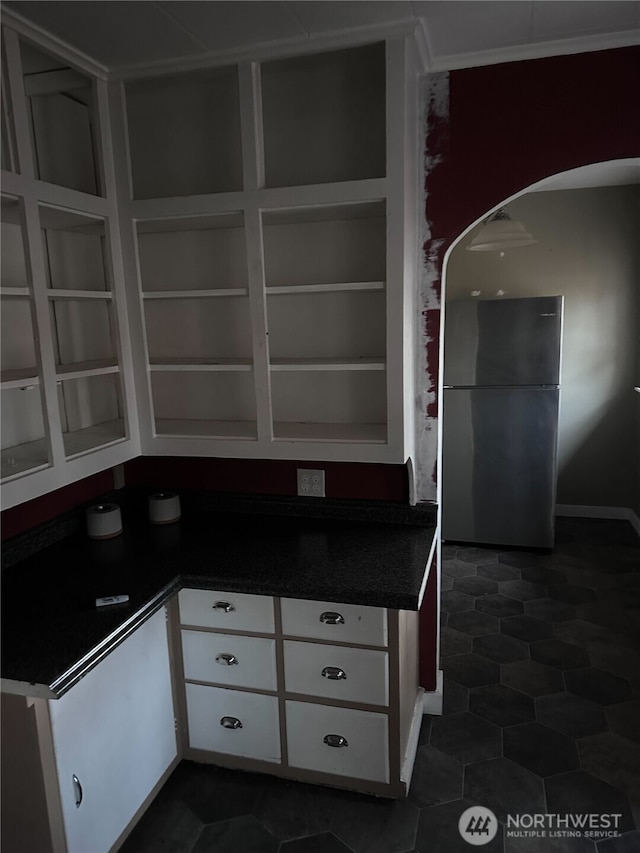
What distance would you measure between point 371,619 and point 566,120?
1.73m

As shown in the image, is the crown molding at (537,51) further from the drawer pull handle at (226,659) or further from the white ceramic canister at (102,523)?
the drawer pull handle at (226,659)

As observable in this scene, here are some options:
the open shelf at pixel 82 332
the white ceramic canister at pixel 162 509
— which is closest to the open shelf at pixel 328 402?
the white ceramic canister at pixel 162 509

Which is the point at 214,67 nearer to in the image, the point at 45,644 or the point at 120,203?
the point at 120,203

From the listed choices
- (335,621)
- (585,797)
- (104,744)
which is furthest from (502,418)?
(104,744)

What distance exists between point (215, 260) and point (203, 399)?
1.79 feet

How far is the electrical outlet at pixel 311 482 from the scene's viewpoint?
2410 mm

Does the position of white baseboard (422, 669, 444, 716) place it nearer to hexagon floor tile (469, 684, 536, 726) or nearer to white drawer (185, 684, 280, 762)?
hexagon floor tile (469, 684, 536, 726)

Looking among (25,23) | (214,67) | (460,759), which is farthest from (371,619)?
(25,23)

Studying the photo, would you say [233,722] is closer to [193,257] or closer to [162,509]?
[162,509]

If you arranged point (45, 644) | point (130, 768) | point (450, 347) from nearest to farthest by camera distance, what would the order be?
point (45, 644), point (130, 768), point (450, 347)

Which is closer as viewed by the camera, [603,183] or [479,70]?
[479,70]

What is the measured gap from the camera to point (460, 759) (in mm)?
2240

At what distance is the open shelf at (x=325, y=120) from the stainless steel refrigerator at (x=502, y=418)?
1.93 metres

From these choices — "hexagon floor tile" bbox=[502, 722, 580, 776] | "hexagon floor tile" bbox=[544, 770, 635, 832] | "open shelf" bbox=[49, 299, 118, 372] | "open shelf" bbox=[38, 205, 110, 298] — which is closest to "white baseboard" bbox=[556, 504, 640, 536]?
"hexagon floor tile" bbox=[502, 722, 580, 776]
